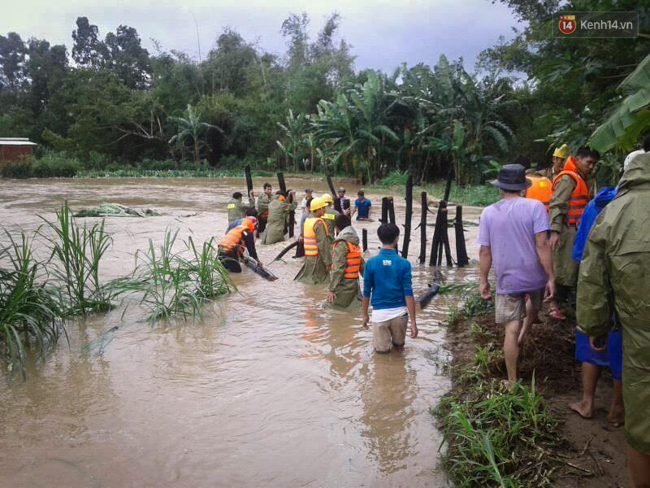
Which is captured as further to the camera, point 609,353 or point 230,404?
point 230,404

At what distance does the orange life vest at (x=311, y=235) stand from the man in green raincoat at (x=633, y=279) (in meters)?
6.15

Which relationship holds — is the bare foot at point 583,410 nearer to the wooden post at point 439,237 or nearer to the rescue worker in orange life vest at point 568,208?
the rescue worker in orange life vest at point 568,208

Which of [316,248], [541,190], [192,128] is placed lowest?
[316,248]

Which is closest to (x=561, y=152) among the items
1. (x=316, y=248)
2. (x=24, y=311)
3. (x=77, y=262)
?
(x=316, y=248)

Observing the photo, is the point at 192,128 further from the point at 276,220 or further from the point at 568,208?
the point at 568,208

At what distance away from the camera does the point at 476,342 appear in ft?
18.0

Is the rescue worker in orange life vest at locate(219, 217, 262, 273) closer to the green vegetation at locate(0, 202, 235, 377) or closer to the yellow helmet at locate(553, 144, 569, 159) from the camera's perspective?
the green vegetation at locate(0, 202, 235, 377)

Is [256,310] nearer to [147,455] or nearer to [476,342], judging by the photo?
[476,342]

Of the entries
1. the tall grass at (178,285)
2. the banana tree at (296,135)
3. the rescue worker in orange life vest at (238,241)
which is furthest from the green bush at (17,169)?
the tall grass at (178,285)

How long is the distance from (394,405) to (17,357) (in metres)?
3.91

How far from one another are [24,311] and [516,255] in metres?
5.07

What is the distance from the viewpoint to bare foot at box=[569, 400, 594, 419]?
3709mm

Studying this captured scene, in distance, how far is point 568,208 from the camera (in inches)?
205

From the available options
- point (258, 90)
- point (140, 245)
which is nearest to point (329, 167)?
point (258, 90)
